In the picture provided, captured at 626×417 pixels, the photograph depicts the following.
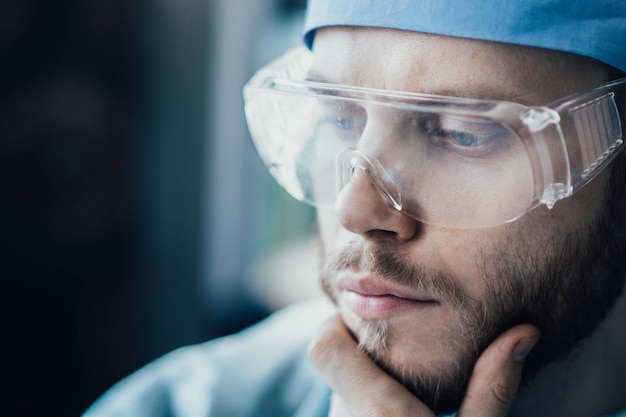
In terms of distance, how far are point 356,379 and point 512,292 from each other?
0.28m

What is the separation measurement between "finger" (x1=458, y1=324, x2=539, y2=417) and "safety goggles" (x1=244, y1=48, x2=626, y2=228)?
0.21m

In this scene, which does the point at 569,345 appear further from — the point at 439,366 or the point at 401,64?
the point at 401,64

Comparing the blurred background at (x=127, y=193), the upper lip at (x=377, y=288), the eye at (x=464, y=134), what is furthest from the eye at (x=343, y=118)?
the blurred background at (x=127, y=193)

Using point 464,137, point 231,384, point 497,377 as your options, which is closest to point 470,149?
point 464,137

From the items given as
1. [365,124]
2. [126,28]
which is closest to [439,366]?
[365,124]

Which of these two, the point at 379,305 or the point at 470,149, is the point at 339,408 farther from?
the point at 470,149

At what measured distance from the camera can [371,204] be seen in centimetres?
101

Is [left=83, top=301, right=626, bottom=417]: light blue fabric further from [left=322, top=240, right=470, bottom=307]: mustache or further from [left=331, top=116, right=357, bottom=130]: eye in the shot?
[left=331, top=116, right=357, bottom=130]: eye

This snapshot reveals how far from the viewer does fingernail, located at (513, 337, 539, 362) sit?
3.52ft

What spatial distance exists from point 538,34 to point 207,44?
1.79 meters

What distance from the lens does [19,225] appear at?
2281 millimetres

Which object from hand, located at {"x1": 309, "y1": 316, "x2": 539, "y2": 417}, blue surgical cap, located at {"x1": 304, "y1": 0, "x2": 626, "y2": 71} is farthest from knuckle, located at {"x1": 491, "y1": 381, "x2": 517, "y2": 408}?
blue surgical cap, located at {"x1": 304, "y1": 0, "x2": 626, "y2": 71}

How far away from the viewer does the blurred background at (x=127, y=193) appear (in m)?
2.27

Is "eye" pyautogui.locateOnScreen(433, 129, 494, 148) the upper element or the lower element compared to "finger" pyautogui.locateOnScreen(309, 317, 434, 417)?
upper
